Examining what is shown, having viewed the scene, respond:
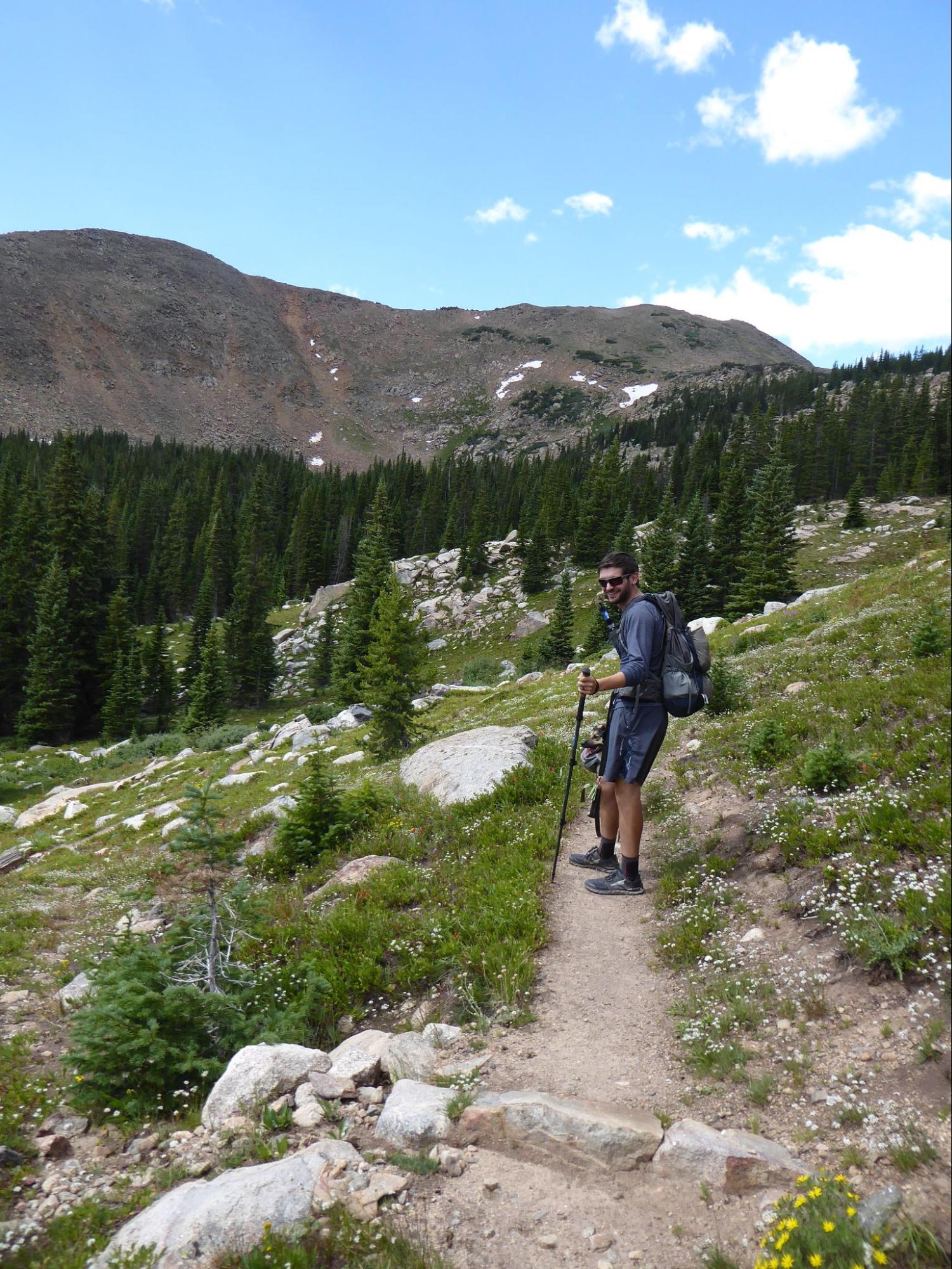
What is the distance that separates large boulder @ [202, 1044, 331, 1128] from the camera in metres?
4.81

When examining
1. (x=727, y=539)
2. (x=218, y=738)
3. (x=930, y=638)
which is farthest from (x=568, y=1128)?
(x=727, y=539)

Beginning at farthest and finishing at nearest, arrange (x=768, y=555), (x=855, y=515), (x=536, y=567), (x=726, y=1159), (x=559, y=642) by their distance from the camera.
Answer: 1. (x=536, y=567)
2. (x=855, y=515)
3. (x=559, y=642)
4. (x=768, y=555)
5. (x=726, y=1159)

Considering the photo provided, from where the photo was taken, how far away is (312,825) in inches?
426

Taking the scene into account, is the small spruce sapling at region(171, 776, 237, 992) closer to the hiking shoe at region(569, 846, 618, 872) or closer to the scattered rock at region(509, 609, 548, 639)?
the hiking shoe at region(569, 846, 618, 872)

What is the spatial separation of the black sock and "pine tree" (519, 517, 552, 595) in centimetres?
6181

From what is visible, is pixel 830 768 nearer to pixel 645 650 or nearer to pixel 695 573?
pixel 645 650

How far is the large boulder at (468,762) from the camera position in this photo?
1136 centimetres

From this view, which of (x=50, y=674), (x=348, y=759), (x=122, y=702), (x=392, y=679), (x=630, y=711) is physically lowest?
(x=122, y=702)

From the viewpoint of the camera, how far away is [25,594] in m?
51.2

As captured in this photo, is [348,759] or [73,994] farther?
[348,759]

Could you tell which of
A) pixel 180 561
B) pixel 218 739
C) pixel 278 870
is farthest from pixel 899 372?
pixel 278 870

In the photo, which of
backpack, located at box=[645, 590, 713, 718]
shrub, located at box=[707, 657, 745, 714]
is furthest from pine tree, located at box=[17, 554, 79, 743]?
backpack, located at box=[645, 590, 713, 718]

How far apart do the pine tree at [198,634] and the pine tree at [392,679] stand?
100 feet

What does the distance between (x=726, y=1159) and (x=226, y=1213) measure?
2.86 m
